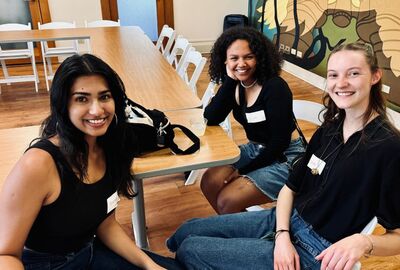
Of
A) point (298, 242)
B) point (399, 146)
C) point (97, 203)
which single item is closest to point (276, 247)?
point (298, 242)

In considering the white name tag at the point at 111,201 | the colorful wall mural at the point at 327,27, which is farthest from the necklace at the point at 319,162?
the colorful wall mural at the point at 327,27

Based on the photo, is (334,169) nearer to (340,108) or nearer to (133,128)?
(340,108)

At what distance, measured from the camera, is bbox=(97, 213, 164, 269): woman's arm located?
1.26 m

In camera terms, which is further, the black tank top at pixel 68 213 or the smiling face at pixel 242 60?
the smiling face at pixel 242 60

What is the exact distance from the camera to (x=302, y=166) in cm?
134

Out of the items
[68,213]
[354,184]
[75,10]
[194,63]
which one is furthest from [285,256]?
[75,10]

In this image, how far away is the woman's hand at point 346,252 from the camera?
1022mm

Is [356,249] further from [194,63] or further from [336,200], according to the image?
[194,63]

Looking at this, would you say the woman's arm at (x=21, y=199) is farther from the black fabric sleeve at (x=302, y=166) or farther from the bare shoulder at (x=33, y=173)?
the black fabric sleeve at (x=302, y=166)

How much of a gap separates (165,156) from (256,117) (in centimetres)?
53

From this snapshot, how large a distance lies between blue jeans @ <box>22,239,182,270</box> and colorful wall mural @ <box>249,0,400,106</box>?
9.37 feet

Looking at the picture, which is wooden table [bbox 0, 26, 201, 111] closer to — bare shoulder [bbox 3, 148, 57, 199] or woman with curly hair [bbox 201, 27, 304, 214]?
woman with curly hair [bbox 201, 27, 304, 214]

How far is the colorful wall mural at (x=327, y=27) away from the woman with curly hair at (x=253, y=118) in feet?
6.19

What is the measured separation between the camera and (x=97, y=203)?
3.88 ft
